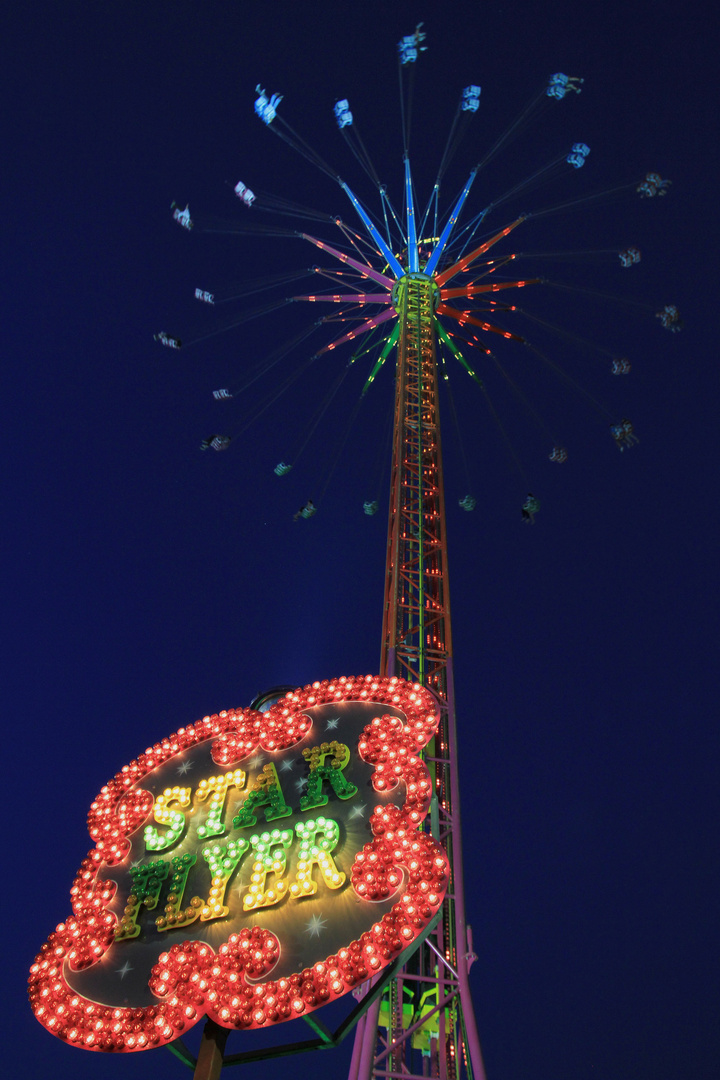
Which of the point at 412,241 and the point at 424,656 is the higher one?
the point at 412,241

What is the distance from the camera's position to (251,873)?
26.9 feet

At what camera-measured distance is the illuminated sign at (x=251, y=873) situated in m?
6.93

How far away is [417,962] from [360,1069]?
70.6 inches

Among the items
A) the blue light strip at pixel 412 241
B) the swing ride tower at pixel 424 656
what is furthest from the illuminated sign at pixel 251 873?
the blue light strip at pixel 412 241

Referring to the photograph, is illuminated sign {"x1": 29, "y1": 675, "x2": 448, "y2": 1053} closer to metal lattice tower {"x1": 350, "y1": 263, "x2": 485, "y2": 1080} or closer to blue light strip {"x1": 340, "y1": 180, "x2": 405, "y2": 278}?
metal lattice tower {"x1": 350, "y1": 263, "x2": 485, "y2": 1080}

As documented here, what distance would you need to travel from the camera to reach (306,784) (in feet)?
29.2

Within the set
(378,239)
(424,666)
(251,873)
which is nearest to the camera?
(251,873)

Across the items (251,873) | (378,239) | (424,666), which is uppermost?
(378,239)

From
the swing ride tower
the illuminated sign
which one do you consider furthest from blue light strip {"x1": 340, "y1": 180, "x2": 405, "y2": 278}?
the illuminated sign

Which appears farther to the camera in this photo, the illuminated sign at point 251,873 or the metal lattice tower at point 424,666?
the metal lattice tower at point 424,666

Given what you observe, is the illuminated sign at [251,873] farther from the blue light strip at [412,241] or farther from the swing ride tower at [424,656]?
the blue light strip at [412,241]

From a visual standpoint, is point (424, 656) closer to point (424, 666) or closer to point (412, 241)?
point (424, 666)

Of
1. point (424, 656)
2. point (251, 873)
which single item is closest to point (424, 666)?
point (424, 656)

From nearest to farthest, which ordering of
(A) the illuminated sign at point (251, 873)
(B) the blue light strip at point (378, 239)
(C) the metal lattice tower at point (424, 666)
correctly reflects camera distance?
(A) the illuminated sign at point (251, 873)
(C) the metal lattice tower at point (424, 666)
(B) the blue light strip at point (378, 239)
